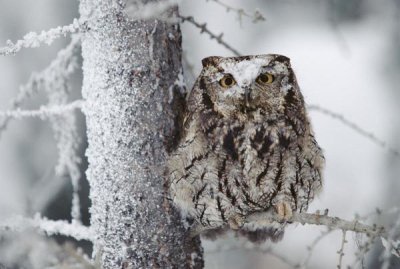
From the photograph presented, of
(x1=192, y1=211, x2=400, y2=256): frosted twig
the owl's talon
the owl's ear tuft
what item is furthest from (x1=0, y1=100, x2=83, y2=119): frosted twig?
the owl's talon

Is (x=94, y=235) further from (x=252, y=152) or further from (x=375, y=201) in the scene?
(x=375, y=201)

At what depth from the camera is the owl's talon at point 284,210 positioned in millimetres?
2465

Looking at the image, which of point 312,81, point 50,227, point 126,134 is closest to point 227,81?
point 126,134

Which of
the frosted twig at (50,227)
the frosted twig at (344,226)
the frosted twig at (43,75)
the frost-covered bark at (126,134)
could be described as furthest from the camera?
the frosted twig at (43,75)

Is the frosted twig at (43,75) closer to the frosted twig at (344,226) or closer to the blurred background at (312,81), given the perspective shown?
the frosted twig at (344,226)

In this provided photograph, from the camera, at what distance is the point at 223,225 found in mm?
2596

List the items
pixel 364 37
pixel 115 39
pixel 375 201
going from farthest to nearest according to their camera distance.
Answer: pixel 364 37 < pixel 375 201 < pixel 115 39

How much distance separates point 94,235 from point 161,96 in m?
0.51

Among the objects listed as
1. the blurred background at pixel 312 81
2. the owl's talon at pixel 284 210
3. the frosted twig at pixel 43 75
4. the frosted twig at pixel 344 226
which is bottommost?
the frosted twig at pixel 344 226

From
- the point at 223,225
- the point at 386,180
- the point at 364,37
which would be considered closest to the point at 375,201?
the point at 386,180

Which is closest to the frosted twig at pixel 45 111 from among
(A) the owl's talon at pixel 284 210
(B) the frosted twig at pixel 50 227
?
(B) the frosted twig at pixel 50 227

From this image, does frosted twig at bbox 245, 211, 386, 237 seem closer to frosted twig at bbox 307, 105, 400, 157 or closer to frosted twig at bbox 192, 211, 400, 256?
frosted twig at bbox 192, 211, 400, 256

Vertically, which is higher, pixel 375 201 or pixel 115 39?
pixel 375 201

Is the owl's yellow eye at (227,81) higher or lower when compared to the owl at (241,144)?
higher
